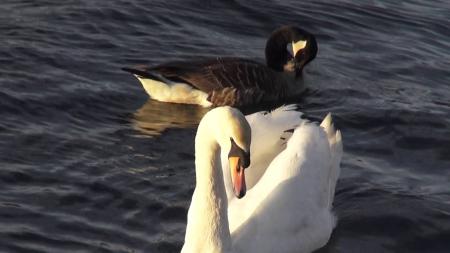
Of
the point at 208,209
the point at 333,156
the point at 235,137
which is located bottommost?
the point at 333,156

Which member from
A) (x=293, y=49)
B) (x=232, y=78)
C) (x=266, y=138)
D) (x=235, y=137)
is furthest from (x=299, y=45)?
(x=235, y=137)

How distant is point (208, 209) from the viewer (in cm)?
777

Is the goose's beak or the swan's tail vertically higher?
the swan's tail

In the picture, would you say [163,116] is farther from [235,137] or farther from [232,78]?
[235,137]

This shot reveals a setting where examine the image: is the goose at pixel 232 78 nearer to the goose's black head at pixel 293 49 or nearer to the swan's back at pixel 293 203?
the goose's black head at pixel 293 49

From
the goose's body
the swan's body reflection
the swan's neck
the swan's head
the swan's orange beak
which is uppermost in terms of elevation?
the swan's head

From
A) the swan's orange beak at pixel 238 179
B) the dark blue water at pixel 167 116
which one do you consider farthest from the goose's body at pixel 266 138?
the swan's orange beak at pixel 238 179

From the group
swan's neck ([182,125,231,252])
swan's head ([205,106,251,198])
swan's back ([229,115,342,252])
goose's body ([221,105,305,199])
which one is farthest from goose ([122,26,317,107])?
swan's head ([205,106,251,198])

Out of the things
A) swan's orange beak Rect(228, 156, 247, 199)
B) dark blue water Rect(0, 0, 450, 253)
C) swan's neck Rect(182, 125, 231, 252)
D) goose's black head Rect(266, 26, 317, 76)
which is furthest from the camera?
goose's black head Rect(266, 26, 317, 76)

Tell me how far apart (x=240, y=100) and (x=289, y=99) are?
694mm

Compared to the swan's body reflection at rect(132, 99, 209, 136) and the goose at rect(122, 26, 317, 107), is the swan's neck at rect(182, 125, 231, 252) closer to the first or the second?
the swan's body reflection at rect(132, 99, 209, 136)

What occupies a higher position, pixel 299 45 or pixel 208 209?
pixel 208 209

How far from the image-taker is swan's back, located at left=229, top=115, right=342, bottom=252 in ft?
27.4

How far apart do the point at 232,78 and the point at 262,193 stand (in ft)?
15.0
